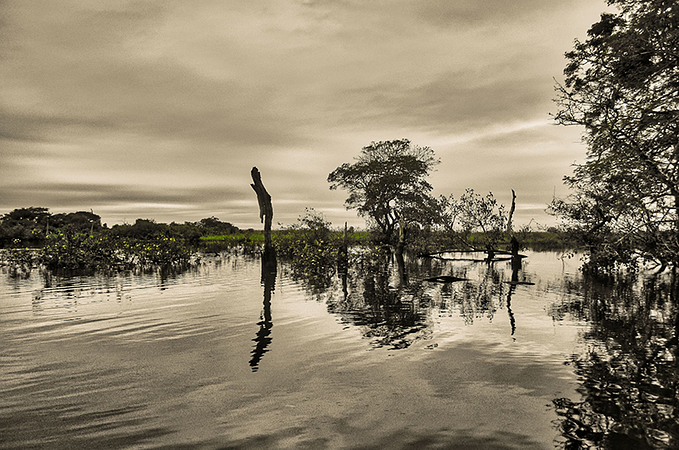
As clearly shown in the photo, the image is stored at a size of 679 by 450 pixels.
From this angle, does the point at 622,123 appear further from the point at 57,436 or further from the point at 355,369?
the point at 57,436

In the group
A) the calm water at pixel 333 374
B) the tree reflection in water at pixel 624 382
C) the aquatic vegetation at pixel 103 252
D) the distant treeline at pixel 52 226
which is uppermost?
the distant treeline at pixel 52 226

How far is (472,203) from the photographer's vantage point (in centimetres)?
3481

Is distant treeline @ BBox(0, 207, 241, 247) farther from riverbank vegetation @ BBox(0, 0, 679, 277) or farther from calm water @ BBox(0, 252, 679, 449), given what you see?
calm water @ BBox(0, 252, 679, 449)

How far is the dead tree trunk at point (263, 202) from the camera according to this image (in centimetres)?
2845

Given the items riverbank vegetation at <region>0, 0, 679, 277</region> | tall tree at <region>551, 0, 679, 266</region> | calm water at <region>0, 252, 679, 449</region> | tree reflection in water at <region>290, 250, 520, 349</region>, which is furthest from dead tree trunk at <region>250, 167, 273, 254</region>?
tall tree at <region>551, 0, 679, 266</region>

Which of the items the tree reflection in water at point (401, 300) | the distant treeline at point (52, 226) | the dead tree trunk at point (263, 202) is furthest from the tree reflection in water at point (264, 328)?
the distant treeline at point (52, 226)

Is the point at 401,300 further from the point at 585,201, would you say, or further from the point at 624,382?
Answer: the point at 585,201

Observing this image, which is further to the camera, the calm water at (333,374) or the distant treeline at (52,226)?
the distant treeline at (52,226)

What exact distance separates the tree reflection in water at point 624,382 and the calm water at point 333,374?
0.03m

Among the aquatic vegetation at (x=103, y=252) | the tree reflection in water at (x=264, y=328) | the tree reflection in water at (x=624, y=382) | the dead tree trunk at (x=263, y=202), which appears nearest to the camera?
the tree reflection in water at (x=624, y=382)

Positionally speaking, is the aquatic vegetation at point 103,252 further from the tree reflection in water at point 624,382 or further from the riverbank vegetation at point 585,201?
the tree reflection in water at point 624,382

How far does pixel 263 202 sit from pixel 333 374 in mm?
23536

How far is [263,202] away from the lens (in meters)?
29.5

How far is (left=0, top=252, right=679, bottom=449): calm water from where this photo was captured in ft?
16.3
